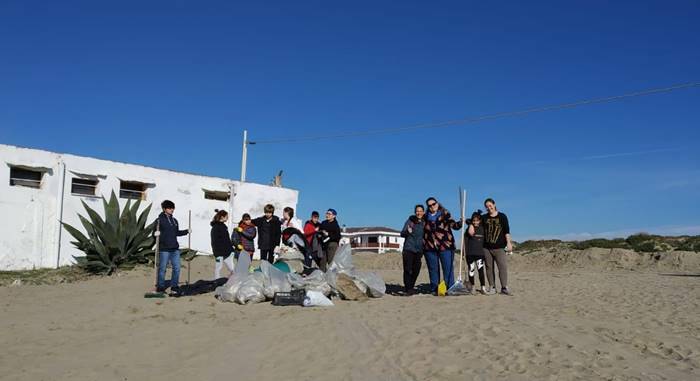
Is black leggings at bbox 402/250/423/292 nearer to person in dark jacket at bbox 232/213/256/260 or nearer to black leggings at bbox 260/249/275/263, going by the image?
black leggings at bbox 260/249/275/263

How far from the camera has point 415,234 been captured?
968 centimetres

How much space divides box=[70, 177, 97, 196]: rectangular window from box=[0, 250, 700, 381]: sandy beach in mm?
6092

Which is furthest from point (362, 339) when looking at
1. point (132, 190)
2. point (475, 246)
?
point (132, 190)

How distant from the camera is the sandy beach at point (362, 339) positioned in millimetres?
4535

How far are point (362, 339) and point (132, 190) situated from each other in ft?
41.1

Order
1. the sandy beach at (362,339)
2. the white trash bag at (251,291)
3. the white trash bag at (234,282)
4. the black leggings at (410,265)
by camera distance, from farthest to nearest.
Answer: the black leggings at (410,265) → the white trash bag at (234,282) → the white trash bag at (251,291) → the sandy beach at (362,339)

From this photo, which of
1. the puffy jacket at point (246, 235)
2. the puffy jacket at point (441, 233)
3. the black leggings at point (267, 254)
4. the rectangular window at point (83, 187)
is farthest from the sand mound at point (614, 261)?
the rectangular window at point (83, 187)

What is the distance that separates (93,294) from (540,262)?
59.6 ft

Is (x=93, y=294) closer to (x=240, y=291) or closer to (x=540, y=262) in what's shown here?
(x=240, y=291)

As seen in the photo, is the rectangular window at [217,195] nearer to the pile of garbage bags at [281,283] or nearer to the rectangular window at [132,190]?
the rectangular window at [132,190]

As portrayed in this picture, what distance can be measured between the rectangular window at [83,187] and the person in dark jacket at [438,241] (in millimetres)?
10216

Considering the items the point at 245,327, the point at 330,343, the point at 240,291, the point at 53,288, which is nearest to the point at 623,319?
the point at 330,343

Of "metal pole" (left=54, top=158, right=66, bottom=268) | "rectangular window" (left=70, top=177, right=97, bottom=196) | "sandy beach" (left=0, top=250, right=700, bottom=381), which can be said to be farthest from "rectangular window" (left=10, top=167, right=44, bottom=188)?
"sandy beach" (left=0, top=250, right=700, bottom=381)

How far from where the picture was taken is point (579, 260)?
2219cm
